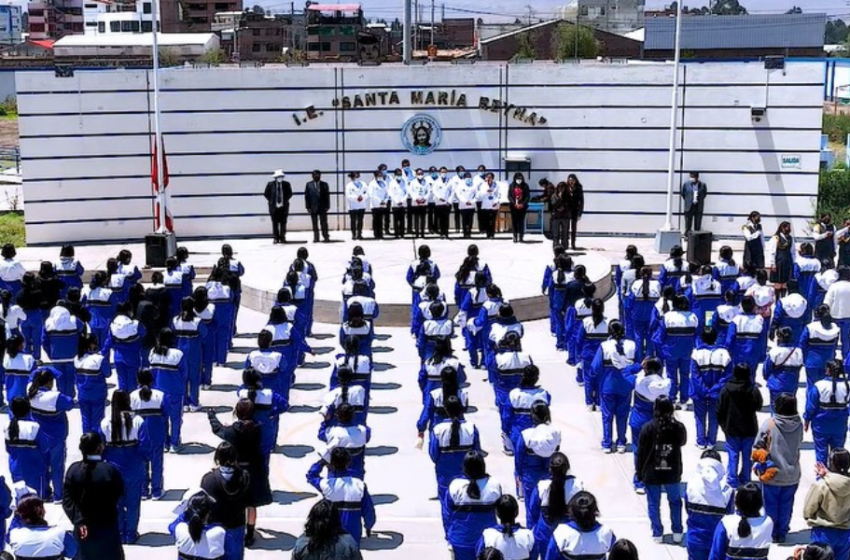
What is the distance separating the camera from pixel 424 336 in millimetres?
15102

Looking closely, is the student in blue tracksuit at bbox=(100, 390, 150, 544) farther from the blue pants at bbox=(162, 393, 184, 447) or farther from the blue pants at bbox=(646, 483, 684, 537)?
the blue pants at bbox=(646, 483, 684, 537)

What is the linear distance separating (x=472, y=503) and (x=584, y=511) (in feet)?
4.16

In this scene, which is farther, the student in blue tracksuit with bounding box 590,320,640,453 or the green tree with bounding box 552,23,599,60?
the green tree with bounding box 552,23,599,60

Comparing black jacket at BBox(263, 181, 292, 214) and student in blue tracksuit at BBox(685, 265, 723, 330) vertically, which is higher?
black jacket at BBox(263, 181, 292, 214)

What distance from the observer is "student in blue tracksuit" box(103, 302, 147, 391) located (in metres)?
14.5

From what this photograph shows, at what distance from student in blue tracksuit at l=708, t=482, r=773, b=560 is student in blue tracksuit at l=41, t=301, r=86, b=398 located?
28.4 feet

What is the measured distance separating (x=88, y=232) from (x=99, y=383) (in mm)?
13998

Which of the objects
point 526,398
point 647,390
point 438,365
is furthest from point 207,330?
point 647,390

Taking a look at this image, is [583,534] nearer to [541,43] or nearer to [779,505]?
→ [779,505]

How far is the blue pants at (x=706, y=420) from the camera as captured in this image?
43.4ft

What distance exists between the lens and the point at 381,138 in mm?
26703

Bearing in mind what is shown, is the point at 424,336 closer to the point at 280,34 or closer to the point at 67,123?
the point at 67,123

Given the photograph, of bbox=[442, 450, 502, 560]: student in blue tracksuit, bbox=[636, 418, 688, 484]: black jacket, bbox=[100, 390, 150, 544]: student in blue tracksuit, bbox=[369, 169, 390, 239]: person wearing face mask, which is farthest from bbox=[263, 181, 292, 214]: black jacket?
bbox=[442, 450, 502, 560]: student in blue tracksuit

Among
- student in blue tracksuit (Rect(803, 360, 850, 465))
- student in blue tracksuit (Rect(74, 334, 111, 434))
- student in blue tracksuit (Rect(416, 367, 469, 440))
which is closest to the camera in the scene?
student in blue tracksuit (Rect(416, 367, 469, 440))
